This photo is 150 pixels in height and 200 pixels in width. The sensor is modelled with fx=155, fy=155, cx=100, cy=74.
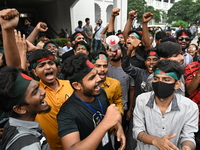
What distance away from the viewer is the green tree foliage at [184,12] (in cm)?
3844

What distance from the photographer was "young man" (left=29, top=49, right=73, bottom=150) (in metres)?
1.98

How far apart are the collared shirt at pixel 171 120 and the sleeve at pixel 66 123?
0.77m

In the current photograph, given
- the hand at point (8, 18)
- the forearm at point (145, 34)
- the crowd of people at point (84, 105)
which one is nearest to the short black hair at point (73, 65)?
the crowd of people at point (84, 105)

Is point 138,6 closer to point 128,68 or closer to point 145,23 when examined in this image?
point 145,23

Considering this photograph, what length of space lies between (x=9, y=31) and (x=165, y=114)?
2010 mm

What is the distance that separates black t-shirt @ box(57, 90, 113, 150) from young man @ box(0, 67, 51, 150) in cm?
→ 21

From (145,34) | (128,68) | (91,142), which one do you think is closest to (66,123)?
(91,142)

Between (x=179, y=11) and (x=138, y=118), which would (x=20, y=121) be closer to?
(x=138, y=118)

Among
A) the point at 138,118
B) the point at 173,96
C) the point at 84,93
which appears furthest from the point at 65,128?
the point at 173,96

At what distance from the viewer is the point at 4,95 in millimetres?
1243

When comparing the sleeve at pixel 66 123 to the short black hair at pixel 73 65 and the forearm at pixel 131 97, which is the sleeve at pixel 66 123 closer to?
the short black hair at pixel 73 65

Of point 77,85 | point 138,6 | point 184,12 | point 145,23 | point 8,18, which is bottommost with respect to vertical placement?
point 77,85

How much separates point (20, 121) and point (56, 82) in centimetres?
105

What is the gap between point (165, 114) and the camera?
178cm
